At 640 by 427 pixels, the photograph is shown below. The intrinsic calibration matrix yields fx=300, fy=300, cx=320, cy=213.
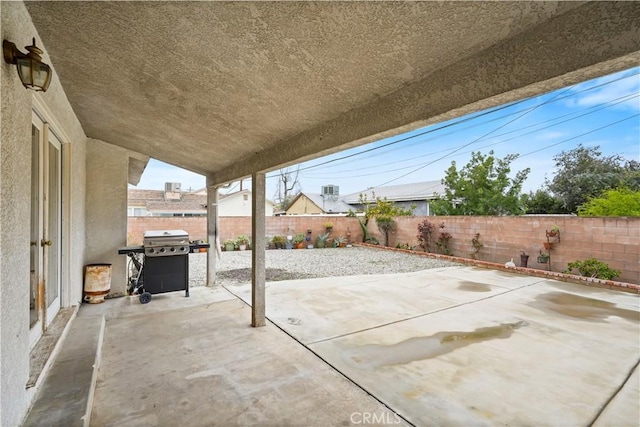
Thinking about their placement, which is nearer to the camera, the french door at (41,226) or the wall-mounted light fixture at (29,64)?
the wall-mounted light fixture at (29,64)

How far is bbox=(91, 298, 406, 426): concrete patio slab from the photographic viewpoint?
94.7 inches

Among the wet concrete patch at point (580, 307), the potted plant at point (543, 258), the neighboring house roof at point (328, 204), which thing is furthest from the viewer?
the neighboring house roof at point (328, 204)

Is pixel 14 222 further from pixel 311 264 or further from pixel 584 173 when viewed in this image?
pixel 584 173

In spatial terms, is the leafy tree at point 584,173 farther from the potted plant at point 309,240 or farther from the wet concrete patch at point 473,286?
the potted plant at point 309,240

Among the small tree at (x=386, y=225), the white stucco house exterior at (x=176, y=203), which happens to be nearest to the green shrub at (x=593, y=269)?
the small tree at (x=386, y=225)

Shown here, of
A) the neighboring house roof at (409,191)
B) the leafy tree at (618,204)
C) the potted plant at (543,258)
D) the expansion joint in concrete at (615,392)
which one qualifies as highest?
the neighboring house roof at (409,191)

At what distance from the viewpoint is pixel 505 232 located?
9289 millimetres

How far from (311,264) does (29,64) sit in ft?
27.3

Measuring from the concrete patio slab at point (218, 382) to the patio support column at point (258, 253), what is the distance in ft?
0.78

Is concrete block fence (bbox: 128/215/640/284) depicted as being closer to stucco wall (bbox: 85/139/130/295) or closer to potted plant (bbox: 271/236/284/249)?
potted plant (bbox: 271/236/284/249)

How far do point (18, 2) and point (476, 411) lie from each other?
432 centimetres

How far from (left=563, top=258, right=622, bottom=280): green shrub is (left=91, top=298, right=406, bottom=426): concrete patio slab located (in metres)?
7.48

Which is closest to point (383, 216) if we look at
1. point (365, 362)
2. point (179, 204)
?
point (365, 362)

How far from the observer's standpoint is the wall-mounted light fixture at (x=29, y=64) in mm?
1666
